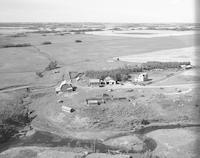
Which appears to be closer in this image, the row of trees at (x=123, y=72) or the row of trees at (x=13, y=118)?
the row of trees at (x=13, y=118)

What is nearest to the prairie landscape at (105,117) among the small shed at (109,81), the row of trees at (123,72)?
the small shed at (109,81)

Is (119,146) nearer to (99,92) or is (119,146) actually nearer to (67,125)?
(67,125)

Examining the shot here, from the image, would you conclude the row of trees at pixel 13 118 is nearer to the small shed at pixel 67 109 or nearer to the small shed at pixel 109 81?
the small shed at pixel 67 109

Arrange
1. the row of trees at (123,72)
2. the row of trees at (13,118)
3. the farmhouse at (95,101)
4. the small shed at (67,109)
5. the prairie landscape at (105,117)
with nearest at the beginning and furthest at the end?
the prairie landscape at (105,117)
the row of trees at (13,118)
the small shed at (67,109)
the farmhouse at (95,101)
the row of trees at (123,72)

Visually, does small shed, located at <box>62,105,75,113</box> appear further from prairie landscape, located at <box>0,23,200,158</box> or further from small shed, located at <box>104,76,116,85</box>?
small shed, located at <box>104,76,116,85</box>

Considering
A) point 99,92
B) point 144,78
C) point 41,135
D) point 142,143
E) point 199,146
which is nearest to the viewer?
point 199,146

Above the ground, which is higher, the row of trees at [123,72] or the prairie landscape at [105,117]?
the row of trees at [123,72]

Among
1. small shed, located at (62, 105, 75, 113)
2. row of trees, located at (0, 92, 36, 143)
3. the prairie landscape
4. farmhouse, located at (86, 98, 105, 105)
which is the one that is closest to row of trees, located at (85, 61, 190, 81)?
the prairie landscape

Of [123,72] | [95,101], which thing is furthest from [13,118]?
[123,72]

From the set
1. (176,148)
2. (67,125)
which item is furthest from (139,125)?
(67,125)

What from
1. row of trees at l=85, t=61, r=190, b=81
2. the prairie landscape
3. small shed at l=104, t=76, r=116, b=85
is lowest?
the prairie landscape

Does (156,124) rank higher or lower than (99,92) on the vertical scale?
lower
